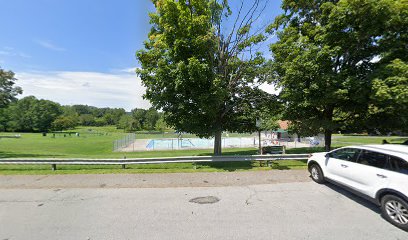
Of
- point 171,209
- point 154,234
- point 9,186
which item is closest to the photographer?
point 154,234

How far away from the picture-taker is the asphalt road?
156 inches

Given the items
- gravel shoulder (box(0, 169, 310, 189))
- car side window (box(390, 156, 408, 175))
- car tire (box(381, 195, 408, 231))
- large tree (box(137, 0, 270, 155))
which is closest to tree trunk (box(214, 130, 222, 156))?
large tree (box(137, 0, 270, 155))

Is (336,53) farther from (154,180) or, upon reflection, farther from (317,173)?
(154,180)

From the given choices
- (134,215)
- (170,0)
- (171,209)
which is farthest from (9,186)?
(170,0)

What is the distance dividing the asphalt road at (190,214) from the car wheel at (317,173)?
323 millimetres

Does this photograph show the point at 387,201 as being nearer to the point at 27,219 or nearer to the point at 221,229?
the point at 221,229

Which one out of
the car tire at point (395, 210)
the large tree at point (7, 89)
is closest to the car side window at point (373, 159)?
the car tire at point (395, 210)

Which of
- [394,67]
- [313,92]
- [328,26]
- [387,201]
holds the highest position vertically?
[328,26]

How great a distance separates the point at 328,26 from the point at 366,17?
4.72ft

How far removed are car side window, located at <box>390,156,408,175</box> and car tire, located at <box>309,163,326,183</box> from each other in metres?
2.41

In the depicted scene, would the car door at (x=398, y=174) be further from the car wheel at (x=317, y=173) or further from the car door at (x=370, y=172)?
the car wheel at (x=317, y=173)

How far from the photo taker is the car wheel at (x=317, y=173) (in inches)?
273

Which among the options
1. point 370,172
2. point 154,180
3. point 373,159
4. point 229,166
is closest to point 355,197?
point 370,172

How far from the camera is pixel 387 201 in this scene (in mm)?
4473
